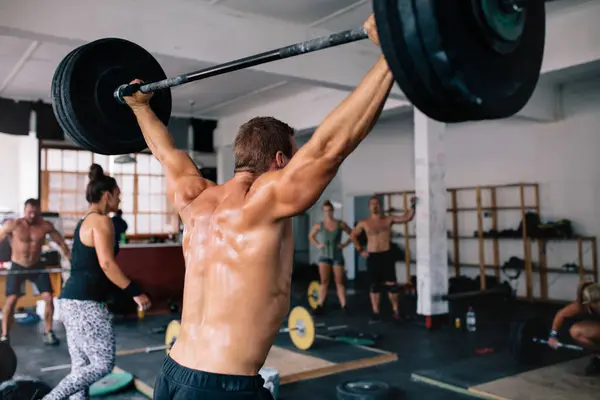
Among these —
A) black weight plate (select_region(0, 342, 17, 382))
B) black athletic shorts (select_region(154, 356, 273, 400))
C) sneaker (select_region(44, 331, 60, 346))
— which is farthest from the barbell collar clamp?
sneaker (select_region(44, 331, 60, 346))

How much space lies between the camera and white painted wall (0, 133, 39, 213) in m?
7.21

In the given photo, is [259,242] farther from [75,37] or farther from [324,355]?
[324,355]

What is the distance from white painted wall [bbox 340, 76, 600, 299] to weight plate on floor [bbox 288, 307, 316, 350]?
3.52 m

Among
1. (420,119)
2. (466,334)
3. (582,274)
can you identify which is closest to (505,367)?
(466,334)

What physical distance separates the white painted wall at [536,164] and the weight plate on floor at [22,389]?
5.35m

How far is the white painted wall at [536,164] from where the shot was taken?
5.78 metres

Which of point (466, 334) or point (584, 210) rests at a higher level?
point (584, 210)

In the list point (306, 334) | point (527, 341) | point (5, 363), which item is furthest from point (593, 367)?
point (5, 363)

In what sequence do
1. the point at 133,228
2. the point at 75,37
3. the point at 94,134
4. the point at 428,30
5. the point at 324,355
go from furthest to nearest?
the point at 133,228 < the point at 324,355 < the point at 75,37 < the point at 94,134 < the point at 428,30

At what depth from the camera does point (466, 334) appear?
4.55 metres

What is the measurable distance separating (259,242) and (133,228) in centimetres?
717

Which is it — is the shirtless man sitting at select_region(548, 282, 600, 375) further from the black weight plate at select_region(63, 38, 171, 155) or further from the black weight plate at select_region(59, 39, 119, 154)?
the black weight plate at select_region(59, 39, 119, 154)

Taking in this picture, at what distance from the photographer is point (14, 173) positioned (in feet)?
24.7

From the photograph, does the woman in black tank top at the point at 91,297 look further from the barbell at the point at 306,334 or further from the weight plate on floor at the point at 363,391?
the barbell at the point at 306,334
